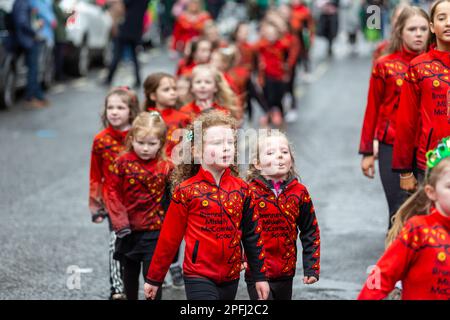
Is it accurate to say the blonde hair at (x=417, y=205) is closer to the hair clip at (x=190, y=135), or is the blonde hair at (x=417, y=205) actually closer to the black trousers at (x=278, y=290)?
the black trousers at (x=278, y=290)

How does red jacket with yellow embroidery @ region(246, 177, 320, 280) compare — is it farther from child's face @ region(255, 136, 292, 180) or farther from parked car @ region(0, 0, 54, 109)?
parked car @ region(0, 0, 54, 109)

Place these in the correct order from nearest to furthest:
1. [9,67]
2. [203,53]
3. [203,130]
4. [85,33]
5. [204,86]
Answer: [203,130]
[204,86]
[203,53]
[9,67]
[85,33]

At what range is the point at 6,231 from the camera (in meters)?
8.94

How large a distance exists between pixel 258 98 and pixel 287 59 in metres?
1.80

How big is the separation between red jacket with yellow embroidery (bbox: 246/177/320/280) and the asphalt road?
1.53m

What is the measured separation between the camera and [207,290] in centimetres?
516

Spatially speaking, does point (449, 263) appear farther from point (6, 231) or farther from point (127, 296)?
point (6, 231)

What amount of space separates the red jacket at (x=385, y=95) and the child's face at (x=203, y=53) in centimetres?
410

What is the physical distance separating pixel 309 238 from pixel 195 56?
582 centimetres

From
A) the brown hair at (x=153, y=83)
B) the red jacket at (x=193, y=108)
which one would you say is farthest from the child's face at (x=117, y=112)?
the red jacket at (x=193, y=108)

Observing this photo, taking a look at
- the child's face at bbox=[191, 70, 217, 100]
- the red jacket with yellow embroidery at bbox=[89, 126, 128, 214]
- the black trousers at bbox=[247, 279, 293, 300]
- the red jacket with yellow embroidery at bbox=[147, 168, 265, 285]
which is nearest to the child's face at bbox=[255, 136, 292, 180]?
the red jacket with yellow embroidery at bbox=[147, 168, 265, 285]

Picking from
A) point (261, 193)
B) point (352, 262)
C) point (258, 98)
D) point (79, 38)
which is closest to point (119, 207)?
point (261, 193)

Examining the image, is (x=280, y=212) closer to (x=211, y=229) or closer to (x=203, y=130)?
(x=211, y=229)

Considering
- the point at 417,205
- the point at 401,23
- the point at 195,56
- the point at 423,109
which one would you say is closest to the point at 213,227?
the point at 417,205
